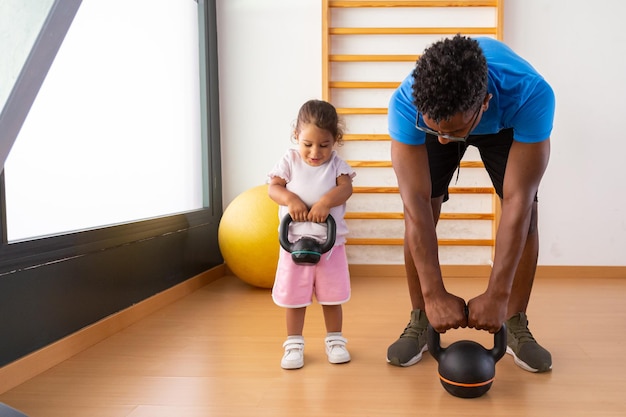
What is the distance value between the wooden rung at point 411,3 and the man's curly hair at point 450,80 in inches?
94.5

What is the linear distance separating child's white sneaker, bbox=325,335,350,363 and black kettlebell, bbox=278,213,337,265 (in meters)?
0.31

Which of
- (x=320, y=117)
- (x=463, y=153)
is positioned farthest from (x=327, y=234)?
(x=463, y=153)

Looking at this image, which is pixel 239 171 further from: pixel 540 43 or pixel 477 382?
pixel 477 382

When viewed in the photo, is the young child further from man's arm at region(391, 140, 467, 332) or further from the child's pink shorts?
man's arm at region(391, 140, 467, 332)

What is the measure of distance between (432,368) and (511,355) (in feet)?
1.08

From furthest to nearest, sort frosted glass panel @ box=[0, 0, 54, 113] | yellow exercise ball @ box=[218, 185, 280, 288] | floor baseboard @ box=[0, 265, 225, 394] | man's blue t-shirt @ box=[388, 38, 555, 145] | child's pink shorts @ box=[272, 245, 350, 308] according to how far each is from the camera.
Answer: yellow exercise ball @ box=[218, 185, 280, 288] → child's pink shorts @ box=[272, 245, 350, 308] → floor baseboard @ box=[0, 265, 225, 394] → man's blue t-shirt @ box=[388, 38, 555, 145] → frosted glass panel @ box=[0, 0, 54, 113]

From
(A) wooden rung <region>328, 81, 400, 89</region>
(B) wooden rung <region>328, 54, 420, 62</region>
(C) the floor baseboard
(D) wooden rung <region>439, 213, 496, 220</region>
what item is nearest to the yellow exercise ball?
(C) the floor baseboard

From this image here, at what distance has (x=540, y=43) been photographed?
3.44 meters

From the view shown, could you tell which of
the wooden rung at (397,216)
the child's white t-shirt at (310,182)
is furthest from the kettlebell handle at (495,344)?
the wooden rung at (397,216)

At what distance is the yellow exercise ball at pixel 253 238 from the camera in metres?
2.99

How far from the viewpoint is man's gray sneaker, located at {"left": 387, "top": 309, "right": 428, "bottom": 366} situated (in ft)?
6.17

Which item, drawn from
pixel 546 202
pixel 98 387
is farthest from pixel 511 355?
pixel 546 202

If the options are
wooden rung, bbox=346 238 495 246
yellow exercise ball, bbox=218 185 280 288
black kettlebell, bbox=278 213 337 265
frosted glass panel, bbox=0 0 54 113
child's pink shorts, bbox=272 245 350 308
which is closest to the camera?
frosted glass panel, bbox=0 0 54 113

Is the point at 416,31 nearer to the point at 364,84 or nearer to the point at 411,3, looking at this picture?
the point at 411,3
